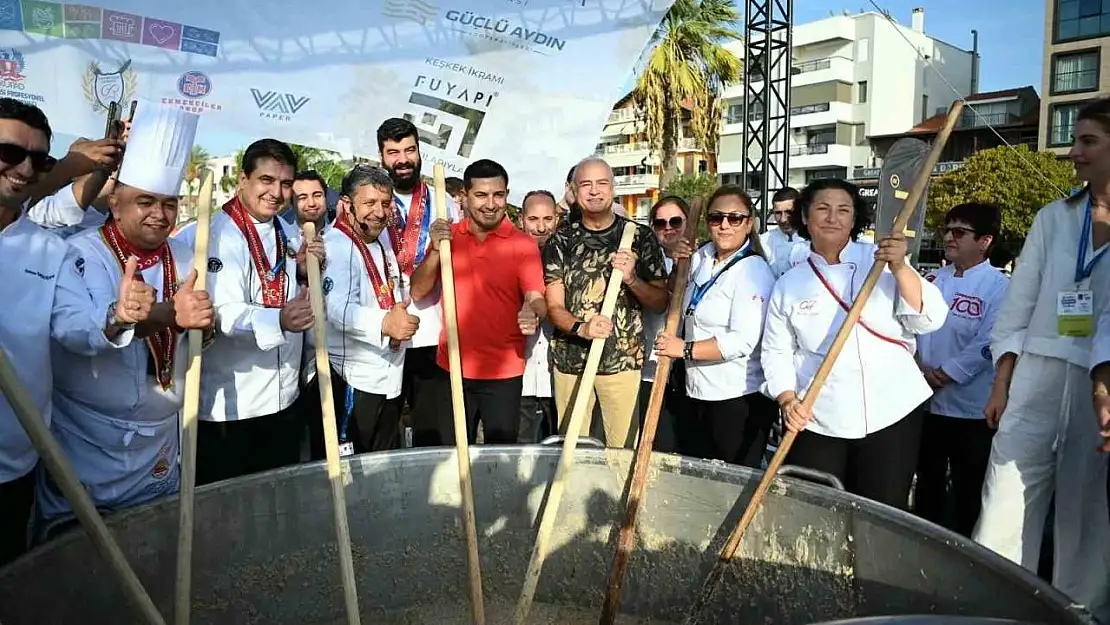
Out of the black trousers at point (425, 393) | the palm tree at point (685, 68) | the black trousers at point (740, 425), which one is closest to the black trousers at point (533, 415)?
the black trousers at point (425, 393)

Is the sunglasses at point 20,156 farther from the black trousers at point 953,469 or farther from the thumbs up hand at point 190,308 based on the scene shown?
the black trousers at point 953,469

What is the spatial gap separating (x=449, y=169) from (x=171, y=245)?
2057 millimetres

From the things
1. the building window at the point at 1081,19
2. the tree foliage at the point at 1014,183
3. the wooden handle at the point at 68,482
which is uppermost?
the building window at the point at 1081,19

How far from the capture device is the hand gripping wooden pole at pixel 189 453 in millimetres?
2055

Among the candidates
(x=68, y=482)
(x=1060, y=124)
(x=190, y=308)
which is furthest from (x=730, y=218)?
(x=1060, y=124)

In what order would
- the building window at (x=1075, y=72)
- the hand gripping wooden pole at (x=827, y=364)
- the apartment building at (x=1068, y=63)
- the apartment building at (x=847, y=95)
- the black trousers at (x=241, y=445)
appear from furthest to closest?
the apartment building at (x=847, y=95) → the building window at (x=1075, y=72) → the apartment building at (x=1068, y=63) → the black trousers at (x=241, y=445) → the hand gripping wooden pole at (x=827, y=364)

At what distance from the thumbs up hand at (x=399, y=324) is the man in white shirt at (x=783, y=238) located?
7.37ft

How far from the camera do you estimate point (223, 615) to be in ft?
7.79

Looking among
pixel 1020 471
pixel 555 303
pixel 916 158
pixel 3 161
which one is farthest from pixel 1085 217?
pixel 3 161

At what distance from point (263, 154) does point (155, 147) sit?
1017mm

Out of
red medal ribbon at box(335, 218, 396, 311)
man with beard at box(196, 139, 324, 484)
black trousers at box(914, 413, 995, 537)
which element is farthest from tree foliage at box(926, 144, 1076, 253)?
man with beard at box(196, 139, 324, 484)

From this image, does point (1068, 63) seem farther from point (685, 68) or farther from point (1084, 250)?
point (1084, 250)

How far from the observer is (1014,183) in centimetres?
2230

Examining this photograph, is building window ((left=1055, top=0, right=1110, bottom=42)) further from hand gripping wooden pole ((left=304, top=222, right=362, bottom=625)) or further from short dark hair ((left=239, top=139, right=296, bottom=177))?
hand gripping wooden pole ((left=304, top=222, right=362, bottom=625))
